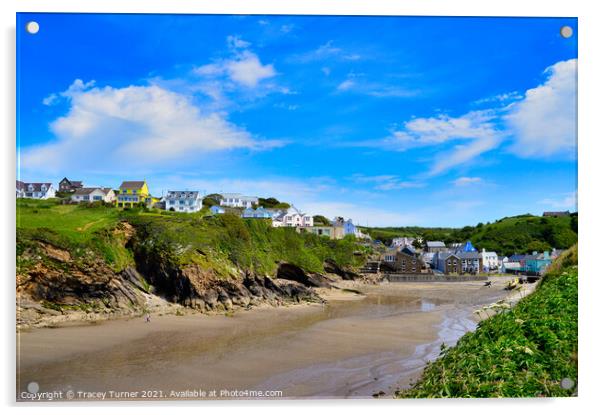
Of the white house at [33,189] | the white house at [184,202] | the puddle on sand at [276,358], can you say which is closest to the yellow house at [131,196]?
the white house at [184,202]

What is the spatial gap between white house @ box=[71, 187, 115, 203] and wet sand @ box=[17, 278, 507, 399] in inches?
135

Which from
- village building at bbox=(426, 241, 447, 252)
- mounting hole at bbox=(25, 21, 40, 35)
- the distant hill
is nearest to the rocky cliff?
mounting hole at bbox=(25, 21, 40, 35)

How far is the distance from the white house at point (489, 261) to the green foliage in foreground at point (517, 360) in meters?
24.6

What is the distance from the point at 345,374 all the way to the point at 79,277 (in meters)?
8.79

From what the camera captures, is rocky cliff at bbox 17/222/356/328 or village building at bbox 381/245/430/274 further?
village building at bbox 381/245/430/274

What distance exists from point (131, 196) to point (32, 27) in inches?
399

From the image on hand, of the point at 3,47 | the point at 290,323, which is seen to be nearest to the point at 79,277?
the point at 290,323

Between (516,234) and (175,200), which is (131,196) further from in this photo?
(516,234)

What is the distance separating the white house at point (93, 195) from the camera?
11359mm

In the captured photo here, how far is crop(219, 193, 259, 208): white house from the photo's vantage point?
28952mm

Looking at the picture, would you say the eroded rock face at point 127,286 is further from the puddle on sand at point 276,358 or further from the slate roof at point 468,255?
the slate roof at point 468,255

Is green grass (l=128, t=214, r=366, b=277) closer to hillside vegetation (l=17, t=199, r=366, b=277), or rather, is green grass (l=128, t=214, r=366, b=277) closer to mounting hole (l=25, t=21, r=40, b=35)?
hillside vegetation (l=17, t=199, r=366, b=277)

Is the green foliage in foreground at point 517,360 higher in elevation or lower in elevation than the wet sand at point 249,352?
higher
